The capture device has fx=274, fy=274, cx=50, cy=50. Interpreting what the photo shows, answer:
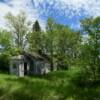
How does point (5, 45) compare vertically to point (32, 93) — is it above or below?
above

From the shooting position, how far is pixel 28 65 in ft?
149

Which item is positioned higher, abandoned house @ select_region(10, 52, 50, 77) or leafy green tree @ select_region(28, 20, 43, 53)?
leafy green tree @ select_region(28, 20, 43, 53)

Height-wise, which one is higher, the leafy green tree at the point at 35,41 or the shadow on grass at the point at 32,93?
the leafy green tree at the point at 35,41

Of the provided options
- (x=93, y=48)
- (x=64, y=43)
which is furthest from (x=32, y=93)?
(x=64, y=43)

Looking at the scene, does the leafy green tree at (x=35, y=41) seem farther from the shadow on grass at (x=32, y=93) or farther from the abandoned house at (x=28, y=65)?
the shadow on grass at (x=32, y=93)

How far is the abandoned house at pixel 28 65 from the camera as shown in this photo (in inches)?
1695

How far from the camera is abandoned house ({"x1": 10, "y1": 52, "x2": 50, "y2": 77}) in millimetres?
43047

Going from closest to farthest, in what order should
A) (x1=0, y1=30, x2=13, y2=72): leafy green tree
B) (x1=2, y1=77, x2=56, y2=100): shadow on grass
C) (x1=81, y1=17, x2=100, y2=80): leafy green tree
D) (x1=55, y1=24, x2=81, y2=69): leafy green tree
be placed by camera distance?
(x1=2, y1=77, x2=56, y2=100): shadow on grass, (x1=81, y1=17, x2=100, y2=80): leafy green tree, (x1=0, y1=30, x2=13, y2=72): leafy green tree, (x1=55, y1=24, x2=81, y2=69): leafy green tree

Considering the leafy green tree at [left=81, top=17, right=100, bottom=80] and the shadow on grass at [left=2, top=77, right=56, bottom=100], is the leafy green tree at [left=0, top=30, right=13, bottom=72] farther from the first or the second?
the shadow on grass at [left=2, top=77, right=56, bottom=100]

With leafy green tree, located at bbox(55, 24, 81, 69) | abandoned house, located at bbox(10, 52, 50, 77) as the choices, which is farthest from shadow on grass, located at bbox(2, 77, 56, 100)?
leafy green tree, located at bbox(55, 24, 81, 69)

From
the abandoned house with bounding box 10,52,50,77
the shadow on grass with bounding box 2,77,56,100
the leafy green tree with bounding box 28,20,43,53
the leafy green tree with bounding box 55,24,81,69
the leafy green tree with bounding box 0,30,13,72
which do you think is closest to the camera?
the shadow on grass with bounding box 2,77,56,100

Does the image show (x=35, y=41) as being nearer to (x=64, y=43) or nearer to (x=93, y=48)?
(x=64, y=43)

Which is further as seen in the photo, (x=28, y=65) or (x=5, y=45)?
(x=28, y=65)

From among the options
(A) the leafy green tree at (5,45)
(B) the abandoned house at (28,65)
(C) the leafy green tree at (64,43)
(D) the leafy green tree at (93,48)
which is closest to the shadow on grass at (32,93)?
(D) the leafy green tree at (93,48)
